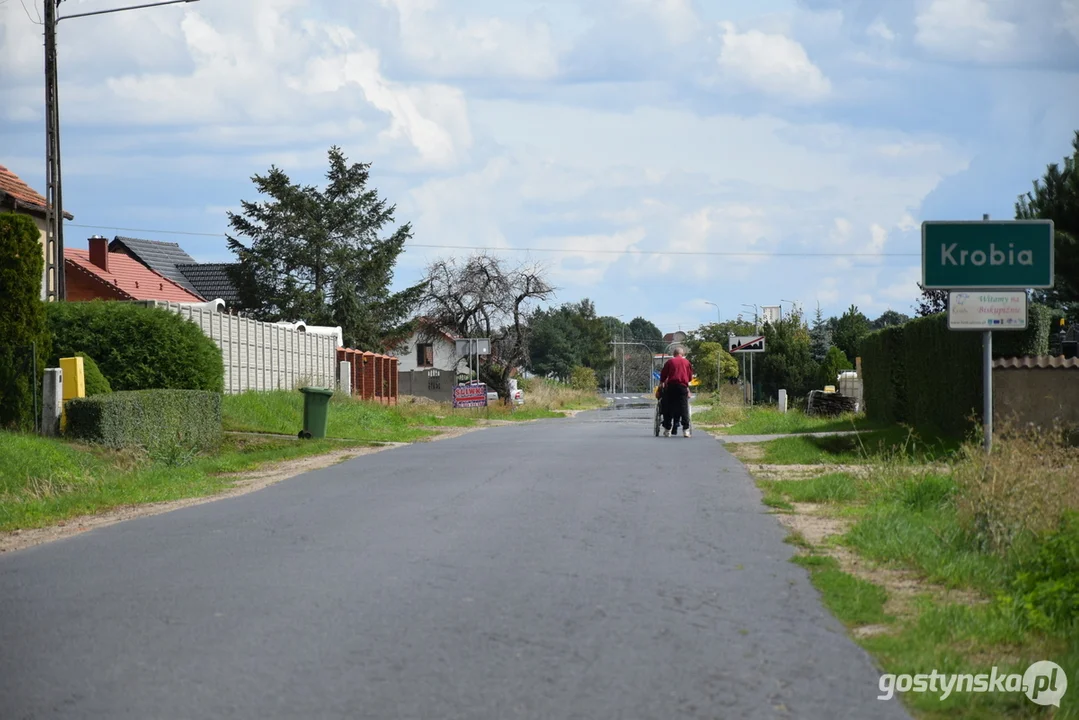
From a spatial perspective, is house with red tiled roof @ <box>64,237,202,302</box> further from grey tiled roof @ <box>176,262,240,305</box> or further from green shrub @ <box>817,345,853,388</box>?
green shrub @ <box>817,345,853,388</box>

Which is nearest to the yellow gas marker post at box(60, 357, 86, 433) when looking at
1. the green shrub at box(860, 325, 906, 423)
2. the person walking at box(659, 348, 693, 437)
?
the person walking at box(659, 348, 693, 437)

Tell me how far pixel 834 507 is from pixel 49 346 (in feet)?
42.0

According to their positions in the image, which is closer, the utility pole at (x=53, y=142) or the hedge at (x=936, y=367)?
the hedge at (x=936, y=367)

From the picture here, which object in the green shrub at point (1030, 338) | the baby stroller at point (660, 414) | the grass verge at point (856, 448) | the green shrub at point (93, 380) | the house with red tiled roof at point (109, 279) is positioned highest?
the house with red tiled roof at point (109, 279)

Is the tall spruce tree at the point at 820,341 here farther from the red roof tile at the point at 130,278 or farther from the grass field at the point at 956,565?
the grass field at the point at 956,565

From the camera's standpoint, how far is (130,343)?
24.5m

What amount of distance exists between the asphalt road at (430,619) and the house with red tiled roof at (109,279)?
40.9 meters

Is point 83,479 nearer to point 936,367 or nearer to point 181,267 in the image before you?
point 936,367

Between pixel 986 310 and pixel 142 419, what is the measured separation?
12440mm

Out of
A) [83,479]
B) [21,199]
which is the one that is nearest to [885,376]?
[83,479]

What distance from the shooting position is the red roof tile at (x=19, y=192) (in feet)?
110

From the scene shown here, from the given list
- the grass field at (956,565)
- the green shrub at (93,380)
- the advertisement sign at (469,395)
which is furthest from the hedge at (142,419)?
the advertisement sign at (469,395)

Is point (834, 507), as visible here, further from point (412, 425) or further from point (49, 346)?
point (412, 425)

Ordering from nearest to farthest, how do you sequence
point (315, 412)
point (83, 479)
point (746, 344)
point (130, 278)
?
1. point (83, 479)
2. point (315, 412)
3. point (746, 344)
4. point (130, 278)
